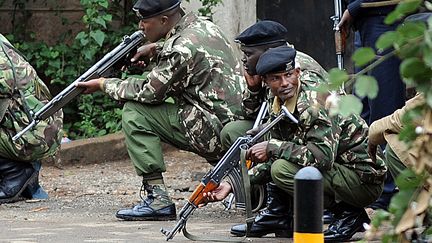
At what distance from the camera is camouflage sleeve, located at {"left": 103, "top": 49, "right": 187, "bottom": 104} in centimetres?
638

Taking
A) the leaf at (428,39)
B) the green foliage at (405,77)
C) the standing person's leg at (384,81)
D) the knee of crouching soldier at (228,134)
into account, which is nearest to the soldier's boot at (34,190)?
the knee of crouching soldier at (228,134)

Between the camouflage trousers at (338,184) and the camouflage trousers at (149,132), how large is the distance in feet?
4.02

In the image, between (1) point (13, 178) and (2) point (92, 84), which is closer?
(2) point (92, 84)

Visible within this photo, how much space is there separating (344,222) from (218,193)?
2.20 ft

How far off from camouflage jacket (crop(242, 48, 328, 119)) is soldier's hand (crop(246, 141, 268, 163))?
0.40m

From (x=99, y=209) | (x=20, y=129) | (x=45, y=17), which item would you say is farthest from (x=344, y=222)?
(x=45, y=17)

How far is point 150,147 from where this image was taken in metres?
6.56

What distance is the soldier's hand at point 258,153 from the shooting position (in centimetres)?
541

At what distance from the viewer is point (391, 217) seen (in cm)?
260

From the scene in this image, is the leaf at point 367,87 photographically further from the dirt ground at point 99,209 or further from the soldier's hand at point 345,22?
the soldier's hand at point 345,22

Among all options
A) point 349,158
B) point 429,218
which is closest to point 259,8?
point 349,158

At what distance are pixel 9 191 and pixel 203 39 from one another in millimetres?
1952

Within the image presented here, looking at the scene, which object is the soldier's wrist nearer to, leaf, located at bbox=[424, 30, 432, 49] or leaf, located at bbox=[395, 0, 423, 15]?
leaf, located at bbox=[395, 0, 423, 15]

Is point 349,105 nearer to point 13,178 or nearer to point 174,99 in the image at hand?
point 174,99
